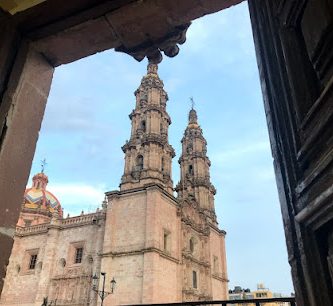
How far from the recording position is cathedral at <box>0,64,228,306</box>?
68.5 feet

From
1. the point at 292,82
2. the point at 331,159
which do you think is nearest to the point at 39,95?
the point at 292,82

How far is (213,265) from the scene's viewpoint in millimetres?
29750

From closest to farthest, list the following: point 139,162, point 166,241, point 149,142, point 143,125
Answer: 1. point 166,241
2. point 149,142
3. point 139,162
4. point 143,125

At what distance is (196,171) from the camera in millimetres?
32750

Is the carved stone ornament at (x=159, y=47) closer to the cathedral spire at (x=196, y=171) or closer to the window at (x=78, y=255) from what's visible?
the window at (x=78, y=255)

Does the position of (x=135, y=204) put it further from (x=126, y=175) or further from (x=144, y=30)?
(x=144, y=30)

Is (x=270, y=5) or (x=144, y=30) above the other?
(x=144, y=30)

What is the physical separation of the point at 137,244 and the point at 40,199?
21.8 m

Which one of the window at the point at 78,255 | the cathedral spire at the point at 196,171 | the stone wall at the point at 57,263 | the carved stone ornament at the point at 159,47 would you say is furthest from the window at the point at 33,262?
the carved stone ornament at the point at 159,47

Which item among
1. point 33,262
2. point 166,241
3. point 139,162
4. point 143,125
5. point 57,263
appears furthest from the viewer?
point 143,125

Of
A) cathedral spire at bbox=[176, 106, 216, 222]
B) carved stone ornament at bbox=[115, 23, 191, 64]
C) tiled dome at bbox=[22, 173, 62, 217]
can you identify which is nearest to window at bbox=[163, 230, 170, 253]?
cathedral spire at bbox=[176, 106, 216, 222]

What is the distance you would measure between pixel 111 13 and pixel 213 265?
29957 mm

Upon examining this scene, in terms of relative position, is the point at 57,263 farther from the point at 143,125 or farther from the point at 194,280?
the point at 143,125

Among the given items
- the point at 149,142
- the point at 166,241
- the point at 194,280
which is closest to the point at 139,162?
the point at 149,142
